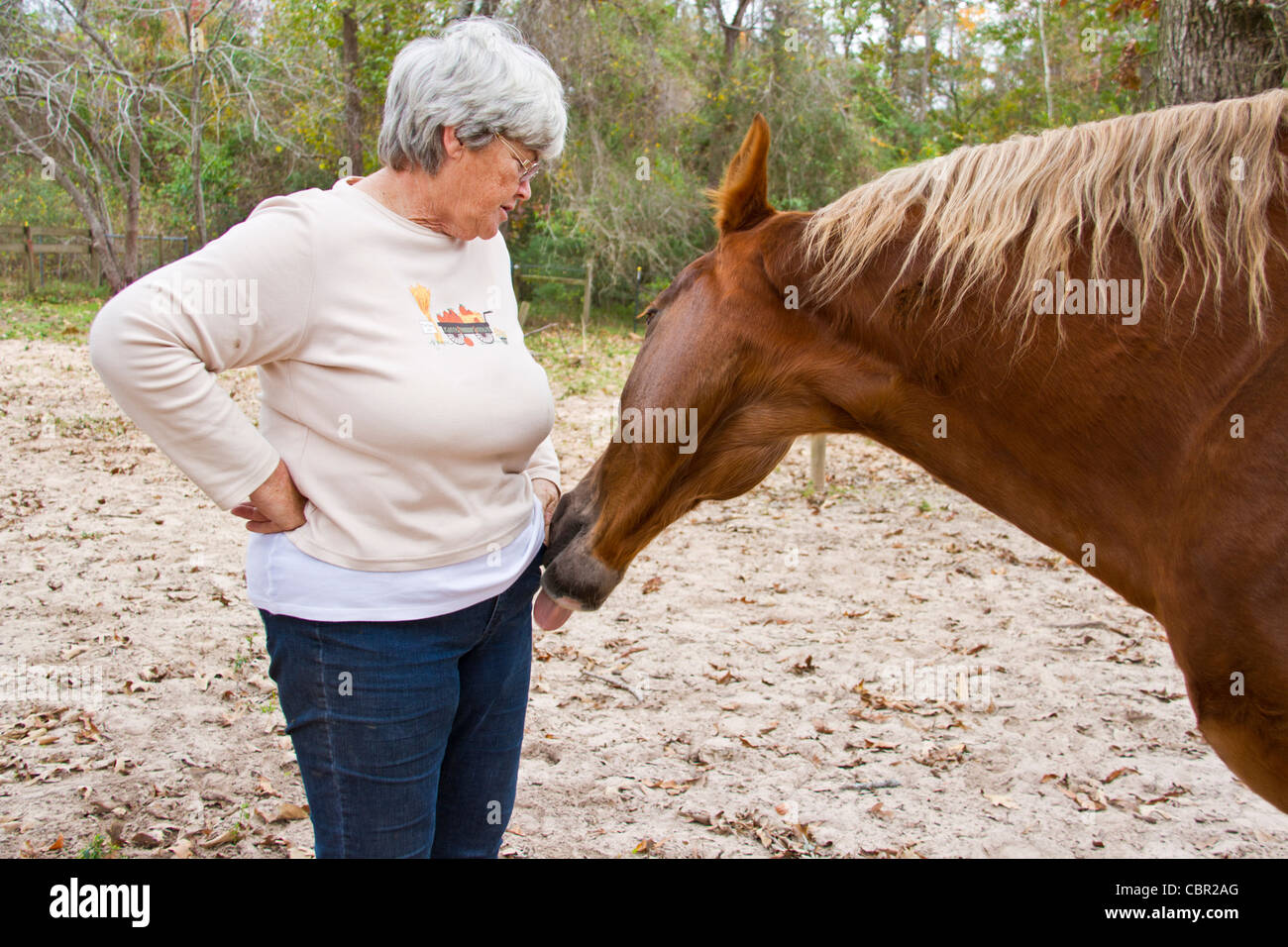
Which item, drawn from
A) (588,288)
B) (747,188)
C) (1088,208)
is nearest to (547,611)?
(747,188)

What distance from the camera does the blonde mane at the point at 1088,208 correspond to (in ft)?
5.27

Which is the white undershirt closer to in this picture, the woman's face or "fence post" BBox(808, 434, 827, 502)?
the woman's face

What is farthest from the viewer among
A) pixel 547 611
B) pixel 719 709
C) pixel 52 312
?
pixel 52 312

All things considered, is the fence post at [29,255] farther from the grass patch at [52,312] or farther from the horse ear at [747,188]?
the horse ear at [747,188]

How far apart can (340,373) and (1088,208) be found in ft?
4.59

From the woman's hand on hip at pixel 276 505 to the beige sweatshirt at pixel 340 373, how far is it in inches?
0.8

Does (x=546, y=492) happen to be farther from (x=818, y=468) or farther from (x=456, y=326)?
(x=818, y=468)

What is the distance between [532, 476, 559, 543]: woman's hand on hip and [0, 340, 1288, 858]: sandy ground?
1.56 m

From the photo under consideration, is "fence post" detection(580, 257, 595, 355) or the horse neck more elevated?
the horse neck

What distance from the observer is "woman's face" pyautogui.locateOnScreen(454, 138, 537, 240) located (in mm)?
1822

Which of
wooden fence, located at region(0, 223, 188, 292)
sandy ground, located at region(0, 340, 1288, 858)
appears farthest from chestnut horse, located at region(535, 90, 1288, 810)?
wooden fence, located at region(0, 223, 188, 292)

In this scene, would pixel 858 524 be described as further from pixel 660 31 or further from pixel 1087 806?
pixel 660 31

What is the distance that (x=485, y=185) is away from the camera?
185cm
